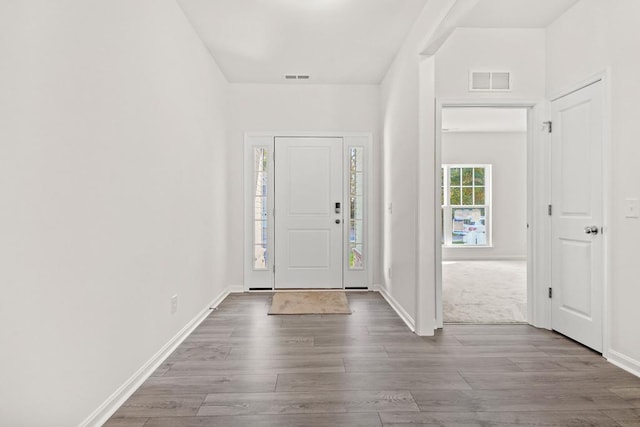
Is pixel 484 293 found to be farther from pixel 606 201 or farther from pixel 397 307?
pixel 606 201

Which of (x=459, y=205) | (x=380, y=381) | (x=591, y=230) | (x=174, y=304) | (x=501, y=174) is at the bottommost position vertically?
(x=380, y=381)

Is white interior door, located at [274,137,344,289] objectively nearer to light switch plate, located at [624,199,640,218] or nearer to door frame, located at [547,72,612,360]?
door frame, located at [547,72,612,360]

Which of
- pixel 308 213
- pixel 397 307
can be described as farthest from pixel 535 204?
pixel 308 213

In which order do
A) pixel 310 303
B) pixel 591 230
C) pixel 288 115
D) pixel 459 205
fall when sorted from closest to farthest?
pixel 591 230 < pixel 310 303 < pixel 288 115 < pixel 459 205

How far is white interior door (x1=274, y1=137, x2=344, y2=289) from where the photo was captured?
5008 mm

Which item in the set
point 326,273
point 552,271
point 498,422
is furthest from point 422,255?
point 326,273

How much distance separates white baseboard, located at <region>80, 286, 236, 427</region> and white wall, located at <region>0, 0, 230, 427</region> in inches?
1.6

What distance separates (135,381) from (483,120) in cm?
697

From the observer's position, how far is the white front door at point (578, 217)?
280 centimetres

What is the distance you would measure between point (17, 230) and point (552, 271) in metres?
3.77

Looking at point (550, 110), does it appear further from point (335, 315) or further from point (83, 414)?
point (83, 414)

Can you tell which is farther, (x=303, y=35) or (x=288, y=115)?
(x=288, y=115)

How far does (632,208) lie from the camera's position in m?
2.47

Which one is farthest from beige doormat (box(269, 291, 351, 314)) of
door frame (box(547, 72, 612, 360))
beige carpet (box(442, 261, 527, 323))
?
door frame (box(547, 72, 612, 360))
